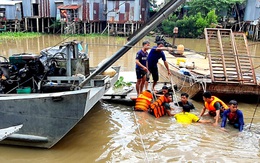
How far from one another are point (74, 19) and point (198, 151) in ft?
91.2

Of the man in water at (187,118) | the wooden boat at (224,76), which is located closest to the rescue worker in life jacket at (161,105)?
the man in water at (187,118)

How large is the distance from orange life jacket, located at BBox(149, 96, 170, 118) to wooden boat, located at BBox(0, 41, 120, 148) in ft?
4.84

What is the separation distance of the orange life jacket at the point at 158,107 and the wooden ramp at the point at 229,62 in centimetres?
178

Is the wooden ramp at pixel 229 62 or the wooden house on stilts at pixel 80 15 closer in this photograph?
the wooden ramp at pixel 229 62

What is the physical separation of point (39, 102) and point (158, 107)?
9.54 ft

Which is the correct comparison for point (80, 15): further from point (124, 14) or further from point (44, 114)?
point (44, 114)

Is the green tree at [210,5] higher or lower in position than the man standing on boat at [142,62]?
higher

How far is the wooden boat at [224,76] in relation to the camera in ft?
23.1

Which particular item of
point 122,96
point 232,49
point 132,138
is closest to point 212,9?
point 232,49

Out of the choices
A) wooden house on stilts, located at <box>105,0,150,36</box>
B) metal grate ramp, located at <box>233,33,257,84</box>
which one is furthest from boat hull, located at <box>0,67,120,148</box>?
wooden house on stilts, located at <box>105,0,150,36</box>

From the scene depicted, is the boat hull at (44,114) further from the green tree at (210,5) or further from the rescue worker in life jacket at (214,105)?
the green tree at (210,5)

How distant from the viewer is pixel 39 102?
14.1 ft

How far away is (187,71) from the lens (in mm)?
7973

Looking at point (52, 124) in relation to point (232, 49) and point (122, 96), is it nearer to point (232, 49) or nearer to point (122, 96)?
point (122, 96)
